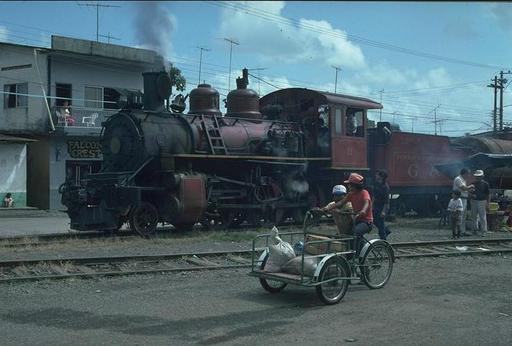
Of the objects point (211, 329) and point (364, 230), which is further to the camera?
point (364, 230)

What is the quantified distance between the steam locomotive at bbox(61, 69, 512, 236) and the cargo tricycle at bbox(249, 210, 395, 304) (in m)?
6.27

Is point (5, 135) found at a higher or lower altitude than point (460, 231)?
higher

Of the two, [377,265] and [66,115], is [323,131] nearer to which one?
[377,265]

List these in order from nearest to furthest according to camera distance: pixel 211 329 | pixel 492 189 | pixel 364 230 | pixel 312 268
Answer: pixel 211 329, pixel 312 268, pixel 364 230, pixel 492 189

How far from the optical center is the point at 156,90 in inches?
545

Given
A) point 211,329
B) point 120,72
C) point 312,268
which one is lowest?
point 211,329

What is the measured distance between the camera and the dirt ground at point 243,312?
5.47 metres

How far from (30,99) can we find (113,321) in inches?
857

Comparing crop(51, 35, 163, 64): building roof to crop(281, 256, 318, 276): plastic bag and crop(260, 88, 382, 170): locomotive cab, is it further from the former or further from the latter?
crop(281, 256, 318, 276): plastic bag

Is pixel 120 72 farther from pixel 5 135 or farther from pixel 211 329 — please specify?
pixel 211 329

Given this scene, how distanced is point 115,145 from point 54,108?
12.5 m

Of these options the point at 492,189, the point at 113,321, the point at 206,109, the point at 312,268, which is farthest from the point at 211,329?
the point at 492,189

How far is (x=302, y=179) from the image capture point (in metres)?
16.7

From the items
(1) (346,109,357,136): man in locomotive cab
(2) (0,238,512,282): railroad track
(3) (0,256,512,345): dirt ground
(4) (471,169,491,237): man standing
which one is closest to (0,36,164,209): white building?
(1) (346,109,357,136): man in locomotive cab
